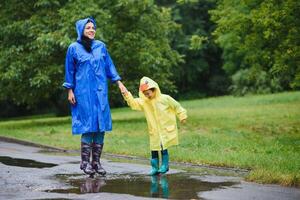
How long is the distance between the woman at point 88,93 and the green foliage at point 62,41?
12859 millimetres

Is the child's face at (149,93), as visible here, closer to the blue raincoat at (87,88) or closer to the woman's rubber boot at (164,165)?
the blue raincoat at (87,88)

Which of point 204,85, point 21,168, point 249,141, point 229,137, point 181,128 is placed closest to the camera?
point 21,168

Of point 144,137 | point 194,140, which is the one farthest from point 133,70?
point 194,140

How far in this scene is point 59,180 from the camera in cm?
916

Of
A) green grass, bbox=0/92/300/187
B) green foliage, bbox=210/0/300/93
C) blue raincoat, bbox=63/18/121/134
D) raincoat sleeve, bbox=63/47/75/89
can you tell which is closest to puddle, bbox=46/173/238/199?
blue raincoat, bbox=63/18/121/134

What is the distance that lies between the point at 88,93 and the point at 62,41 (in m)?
13.4

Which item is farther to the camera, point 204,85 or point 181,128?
point 204,85

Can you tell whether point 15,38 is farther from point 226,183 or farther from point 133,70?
point 226,183

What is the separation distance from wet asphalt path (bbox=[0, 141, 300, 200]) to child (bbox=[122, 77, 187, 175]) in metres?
0.30

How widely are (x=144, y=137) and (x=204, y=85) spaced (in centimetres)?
4705

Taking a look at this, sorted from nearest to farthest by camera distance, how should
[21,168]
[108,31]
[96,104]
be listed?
[96,104], [21,168], [108,31]

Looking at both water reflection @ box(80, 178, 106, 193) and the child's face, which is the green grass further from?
water reflection @ box(80, 178, 106, 193)

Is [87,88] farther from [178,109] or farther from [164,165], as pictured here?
[164,165]

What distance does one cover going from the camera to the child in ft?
32.7
